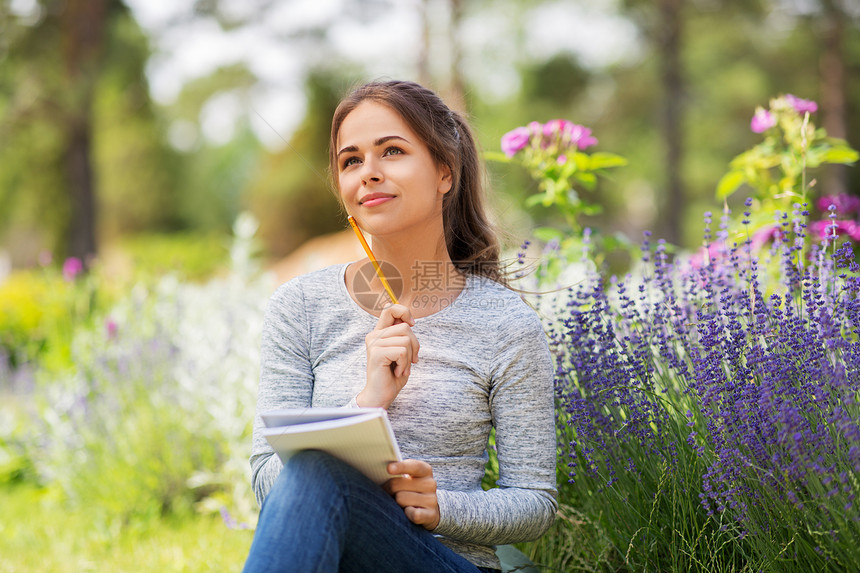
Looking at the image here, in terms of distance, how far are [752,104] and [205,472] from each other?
51.4ft

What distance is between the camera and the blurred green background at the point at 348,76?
1070cm

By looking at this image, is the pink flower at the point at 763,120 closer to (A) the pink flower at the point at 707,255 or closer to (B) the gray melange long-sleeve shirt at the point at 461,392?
(A) the pink flower at the point at 707,255

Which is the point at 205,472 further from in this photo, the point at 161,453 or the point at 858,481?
the point at 858,481

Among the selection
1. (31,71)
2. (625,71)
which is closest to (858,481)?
(31,71)

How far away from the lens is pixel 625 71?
16.6 metres

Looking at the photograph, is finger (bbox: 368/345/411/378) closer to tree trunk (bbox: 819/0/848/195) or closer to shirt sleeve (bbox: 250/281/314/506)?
shirt sleeve (bbox: 250/281/314/506)

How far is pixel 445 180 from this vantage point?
1974 millimetres

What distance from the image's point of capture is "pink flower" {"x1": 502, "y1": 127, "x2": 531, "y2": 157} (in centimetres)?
271

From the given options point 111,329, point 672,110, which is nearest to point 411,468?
point 111,329

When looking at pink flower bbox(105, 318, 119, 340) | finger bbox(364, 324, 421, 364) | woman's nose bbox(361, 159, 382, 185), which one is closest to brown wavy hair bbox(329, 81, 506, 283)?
woman's nose bbox(361, 159, 382, 185)

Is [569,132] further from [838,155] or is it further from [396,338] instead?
[396,338]

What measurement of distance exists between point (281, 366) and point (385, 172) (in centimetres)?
53

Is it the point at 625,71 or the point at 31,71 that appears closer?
the point at 31,71

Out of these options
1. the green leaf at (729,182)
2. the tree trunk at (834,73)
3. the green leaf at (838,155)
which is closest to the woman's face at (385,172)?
the green leaf at (729,182)
